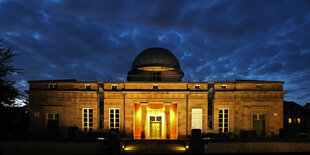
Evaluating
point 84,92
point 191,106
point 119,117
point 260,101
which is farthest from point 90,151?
point 260,101

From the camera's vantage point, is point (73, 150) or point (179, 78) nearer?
point (73, 150)

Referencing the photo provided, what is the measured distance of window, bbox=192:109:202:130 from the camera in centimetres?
2175

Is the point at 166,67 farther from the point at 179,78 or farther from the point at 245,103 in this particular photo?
the point at 245,103

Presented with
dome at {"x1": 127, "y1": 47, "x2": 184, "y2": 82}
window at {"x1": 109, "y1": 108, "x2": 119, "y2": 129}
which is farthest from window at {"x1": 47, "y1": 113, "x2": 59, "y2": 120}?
dome at {"x1": 127, "y1": 47, "x2": 184, "y2": 82}

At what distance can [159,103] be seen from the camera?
72.8 feet

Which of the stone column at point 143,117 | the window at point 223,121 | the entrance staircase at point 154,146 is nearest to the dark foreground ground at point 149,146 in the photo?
the entrance staircase at point 154,146

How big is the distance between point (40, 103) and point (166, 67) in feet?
51.3

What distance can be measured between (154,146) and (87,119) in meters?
8.78

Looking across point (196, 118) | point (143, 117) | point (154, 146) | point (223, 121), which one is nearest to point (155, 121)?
point (143, 117)

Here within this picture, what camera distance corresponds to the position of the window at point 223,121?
21891mm

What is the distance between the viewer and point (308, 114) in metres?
48.8

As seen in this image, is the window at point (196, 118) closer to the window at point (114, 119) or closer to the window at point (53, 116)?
the window at point (114, 119)

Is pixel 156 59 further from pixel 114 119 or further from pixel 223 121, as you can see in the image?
pixel 223 121

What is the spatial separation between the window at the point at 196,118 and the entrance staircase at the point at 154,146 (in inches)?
147
